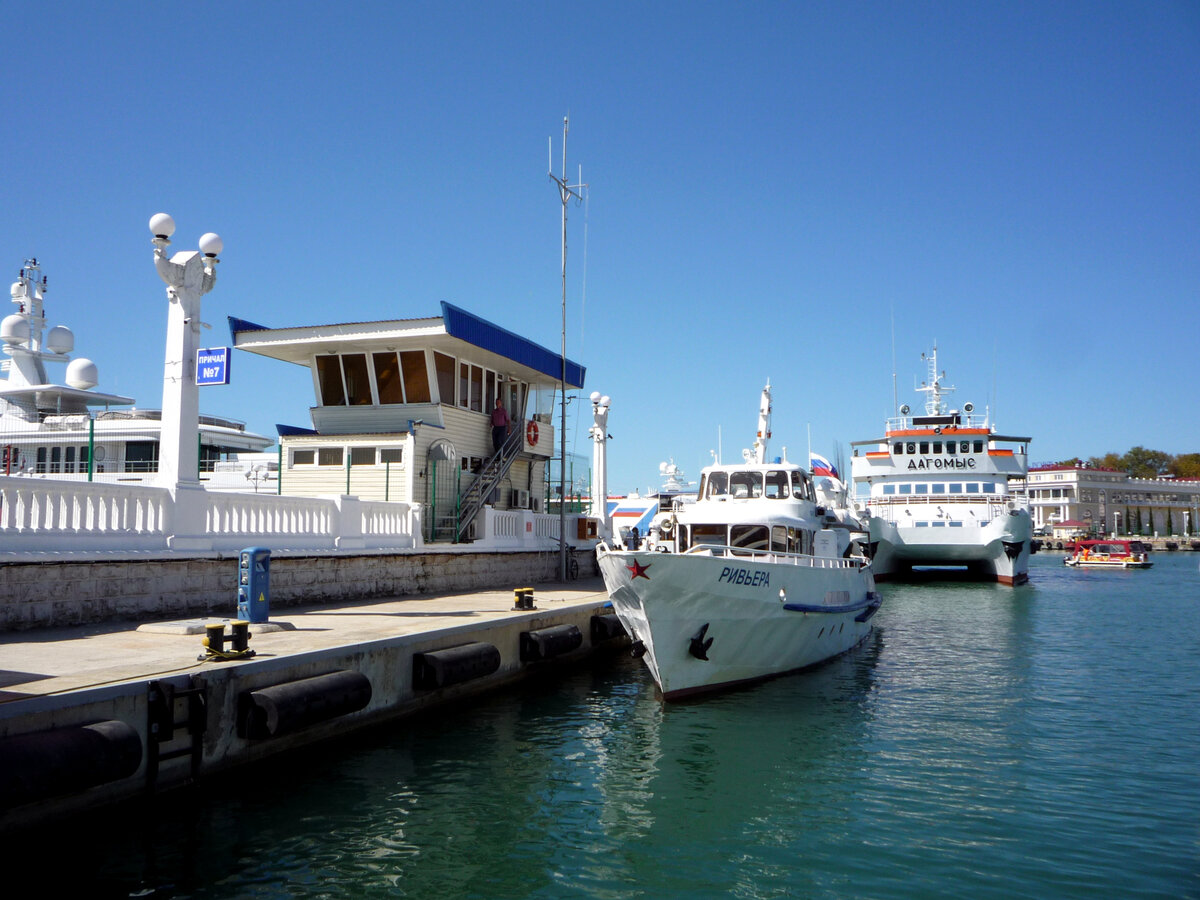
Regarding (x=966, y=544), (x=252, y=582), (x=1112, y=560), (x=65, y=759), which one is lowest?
(x=1112, y=560)

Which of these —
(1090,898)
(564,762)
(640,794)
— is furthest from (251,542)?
(1090,898)

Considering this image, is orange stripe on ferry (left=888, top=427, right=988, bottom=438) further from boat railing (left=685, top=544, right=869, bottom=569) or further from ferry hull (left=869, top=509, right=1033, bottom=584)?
boat railing (left=685, top=544, right=869, bottom=569)

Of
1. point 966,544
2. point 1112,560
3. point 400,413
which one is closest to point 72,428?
point 400,413

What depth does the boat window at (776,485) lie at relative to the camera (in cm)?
1812

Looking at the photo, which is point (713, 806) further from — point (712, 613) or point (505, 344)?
point (505, 344)

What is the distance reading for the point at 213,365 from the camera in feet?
41.7

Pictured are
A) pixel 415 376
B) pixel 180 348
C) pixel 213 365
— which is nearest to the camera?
pixel 213 365

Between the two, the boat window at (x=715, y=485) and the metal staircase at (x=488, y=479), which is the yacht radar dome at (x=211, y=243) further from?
the boat window at (x=715, y=485)

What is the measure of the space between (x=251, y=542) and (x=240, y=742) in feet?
20.1

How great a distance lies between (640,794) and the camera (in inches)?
361

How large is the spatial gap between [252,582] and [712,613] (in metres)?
6.58

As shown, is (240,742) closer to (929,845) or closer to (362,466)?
(929,845)

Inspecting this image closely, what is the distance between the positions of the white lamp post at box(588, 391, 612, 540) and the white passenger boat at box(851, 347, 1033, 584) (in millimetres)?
17691

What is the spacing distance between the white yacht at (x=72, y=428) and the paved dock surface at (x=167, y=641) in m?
7.15
